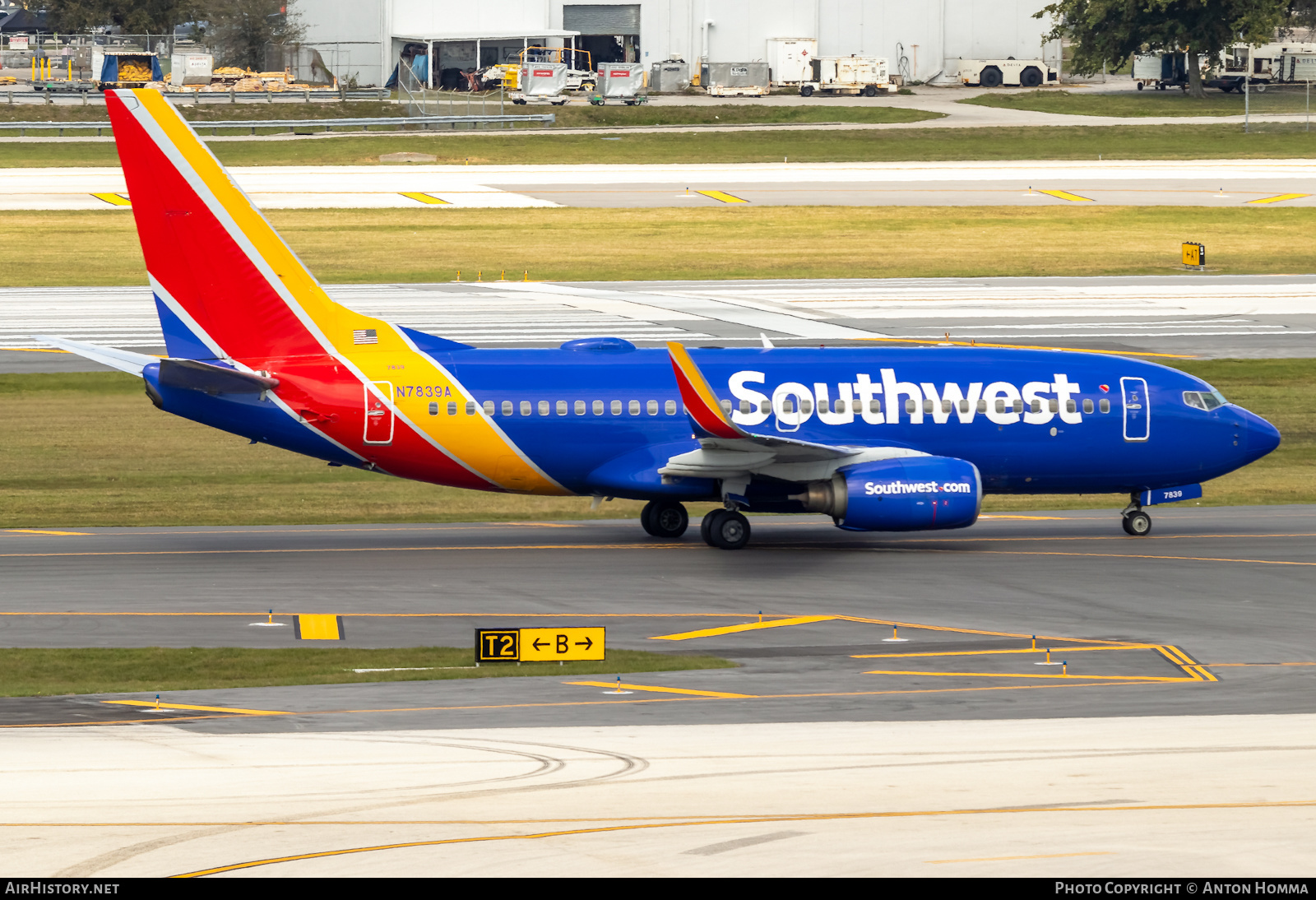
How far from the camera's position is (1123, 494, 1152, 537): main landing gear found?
119 ft

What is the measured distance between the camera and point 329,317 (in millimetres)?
33969

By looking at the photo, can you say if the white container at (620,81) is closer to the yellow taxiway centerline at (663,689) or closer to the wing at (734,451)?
the wing at (734,451)

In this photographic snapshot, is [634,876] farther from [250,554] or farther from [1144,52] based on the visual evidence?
[1144,52]

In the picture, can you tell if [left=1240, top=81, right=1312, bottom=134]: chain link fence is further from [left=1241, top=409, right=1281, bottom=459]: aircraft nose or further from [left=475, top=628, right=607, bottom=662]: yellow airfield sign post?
[left=475, top=628, right=607, bottom=662]: yellow airfield sign post

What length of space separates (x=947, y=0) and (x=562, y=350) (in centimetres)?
12401

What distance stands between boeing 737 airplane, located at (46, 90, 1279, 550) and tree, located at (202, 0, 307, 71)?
12058 cm

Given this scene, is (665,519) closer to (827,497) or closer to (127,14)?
(827,497)

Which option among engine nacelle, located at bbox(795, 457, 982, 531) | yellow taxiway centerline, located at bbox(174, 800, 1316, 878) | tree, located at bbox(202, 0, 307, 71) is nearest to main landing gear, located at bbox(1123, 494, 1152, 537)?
engine nacelle, located at bbox(795, 457, 982, 531)

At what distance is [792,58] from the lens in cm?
14738

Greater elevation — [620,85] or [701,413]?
[620,85]

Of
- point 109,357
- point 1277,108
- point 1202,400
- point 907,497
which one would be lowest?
point 907,497

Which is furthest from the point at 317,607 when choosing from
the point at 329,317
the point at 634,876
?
the point at 634,876

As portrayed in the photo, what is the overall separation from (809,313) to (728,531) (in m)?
32.6

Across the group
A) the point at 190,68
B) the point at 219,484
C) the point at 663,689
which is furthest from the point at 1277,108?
the point at 663,689
